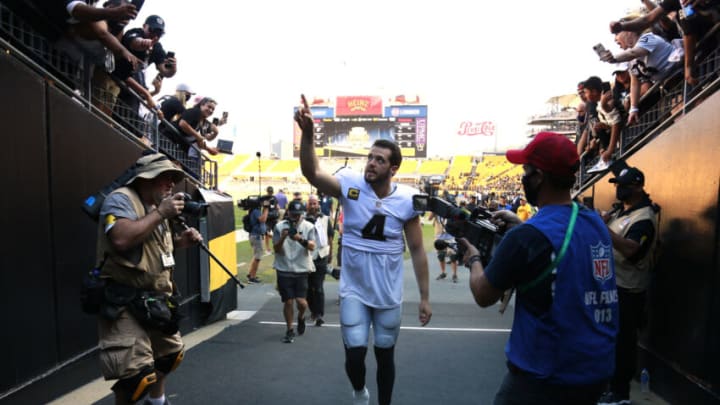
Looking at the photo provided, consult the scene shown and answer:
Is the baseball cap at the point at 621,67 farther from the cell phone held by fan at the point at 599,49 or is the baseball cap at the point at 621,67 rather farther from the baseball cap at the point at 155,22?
the baseball cap at the point at 155,22

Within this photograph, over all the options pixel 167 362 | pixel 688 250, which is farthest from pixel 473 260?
pixel 688 250

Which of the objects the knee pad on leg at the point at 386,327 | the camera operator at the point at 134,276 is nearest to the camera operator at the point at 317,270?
the knee pad on leg at the point at 386,327

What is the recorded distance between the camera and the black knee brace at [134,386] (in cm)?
278

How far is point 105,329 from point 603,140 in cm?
717

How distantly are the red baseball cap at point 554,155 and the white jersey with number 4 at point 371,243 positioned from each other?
160cm

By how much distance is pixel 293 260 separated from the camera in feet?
20.9

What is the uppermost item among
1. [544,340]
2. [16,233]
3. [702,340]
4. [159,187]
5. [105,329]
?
[159,187]

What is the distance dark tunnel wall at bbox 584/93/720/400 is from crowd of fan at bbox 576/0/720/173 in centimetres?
73

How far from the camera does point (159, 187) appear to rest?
3.12 m

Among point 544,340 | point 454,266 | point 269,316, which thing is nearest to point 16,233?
point 544,340

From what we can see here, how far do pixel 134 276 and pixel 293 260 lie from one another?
138 inches

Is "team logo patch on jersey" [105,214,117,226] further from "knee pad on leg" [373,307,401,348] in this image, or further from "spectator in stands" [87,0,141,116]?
"spectator in stands" [87,0,141,116]

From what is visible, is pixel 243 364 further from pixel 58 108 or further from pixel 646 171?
pixel 646 171

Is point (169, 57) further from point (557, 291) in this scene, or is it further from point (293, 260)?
point (557, 291)
